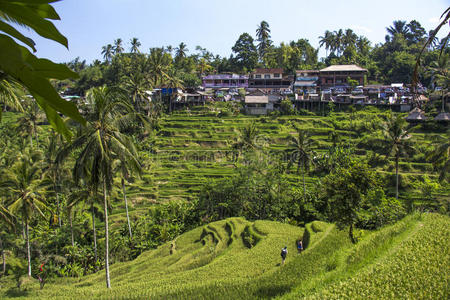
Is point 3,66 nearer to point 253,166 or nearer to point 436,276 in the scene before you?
point 436,276

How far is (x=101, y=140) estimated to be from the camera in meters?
12.8

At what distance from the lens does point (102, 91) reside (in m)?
13.4

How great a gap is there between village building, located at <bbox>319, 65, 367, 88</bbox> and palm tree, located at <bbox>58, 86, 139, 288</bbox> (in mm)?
52081

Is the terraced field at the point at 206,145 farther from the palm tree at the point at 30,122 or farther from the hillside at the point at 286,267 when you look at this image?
the palm tree at the point at 30,122

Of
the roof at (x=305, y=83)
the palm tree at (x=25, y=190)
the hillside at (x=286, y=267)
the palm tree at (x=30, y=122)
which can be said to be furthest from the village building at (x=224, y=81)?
the palm tree at (x=25, y=190)

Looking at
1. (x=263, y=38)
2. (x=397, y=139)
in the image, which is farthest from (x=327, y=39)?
(x=397, y=139)

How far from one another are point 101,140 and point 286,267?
27.5 feet

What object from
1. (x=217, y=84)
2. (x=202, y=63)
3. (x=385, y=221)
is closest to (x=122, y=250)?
(x=385, y=221)

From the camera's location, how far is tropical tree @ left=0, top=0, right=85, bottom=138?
1.05m

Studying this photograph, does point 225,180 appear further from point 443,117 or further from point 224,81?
point 224,81

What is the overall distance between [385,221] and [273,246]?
9.23 meters

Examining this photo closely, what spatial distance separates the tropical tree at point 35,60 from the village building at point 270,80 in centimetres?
6239

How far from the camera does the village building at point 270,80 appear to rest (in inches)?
2460

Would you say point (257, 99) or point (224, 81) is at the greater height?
point (224, 81)
